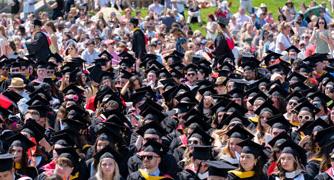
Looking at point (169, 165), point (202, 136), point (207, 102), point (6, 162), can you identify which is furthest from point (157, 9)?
point (6, 162)

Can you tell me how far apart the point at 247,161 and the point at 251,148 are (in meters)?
0.26

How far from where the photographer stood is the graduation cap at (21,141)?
1278cm

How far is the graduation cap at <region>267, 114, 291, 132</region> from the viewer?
1419 centimetres

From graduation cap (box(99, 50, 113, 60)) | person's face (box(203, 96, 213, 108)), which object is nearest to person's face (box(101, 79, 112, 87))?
person's face (box(203, 96, 213, 108))

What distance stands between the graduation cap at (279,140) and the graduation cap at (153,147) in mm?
1479

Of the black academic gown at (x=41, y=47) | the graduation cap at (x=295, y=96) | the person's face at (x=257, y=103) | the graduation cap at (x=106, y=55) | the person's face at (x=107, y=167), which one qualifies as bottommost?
the person's face at (x=107, y=167)

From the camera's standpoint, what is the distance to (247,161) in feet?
39.9

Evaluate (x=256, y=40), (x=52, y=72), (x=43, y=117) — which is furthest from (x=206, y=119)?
(x=256, y=40)

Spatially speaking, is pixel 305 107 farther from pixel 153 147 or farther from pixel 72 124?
pixel 153 147

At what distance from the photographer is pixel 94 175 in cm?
1242

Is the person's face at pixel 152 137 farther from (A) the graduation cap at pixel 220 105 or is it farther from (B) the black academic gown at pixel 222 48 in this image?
(B) the black academic gown at pixel 222 48

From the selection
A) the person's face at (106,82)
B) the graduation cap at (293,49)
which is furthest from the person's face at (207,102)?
the graduation cap at (293,49)

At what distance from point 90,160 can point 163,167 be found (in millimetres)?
987

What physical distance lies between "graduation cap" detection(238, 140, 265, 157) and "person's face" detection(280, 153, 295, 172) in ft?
0.98
